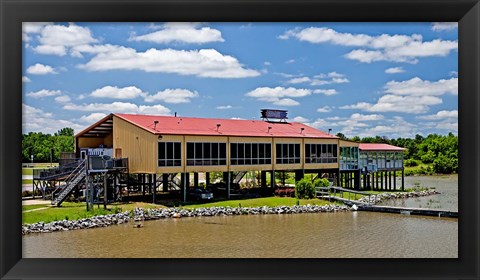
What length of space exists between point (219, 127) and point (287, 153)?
3219 mm

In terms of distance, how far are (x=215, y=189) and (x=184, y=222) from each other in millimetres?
5988

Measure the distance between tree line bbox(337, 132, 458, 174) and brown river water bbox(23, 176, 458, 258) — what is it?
1838 centimetres

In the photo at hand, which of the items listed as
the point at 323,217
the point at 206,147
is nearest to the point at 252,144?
the point at 206,147

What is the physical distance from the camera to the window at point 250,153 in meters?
19.6

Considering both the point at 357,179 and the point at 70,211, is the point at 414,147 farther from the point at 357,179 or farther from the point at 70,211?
the point at 70,211

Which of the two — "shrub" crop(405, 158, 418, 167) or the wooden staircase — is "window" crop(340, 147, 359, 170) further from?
"shrub" crop(405, 158, 418, 167)

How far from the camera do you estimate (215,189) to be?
68.1 feet

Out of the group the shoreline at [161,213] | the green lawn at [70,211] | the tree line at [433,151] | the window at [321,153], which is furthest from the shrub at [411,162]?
the green lawn at [70,211]

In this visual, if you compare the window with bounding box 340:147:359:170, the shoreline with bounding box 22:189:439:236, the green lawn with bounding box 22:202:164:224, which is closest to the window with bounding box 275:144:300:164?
the shoreline with bounding box 22:189:439:236

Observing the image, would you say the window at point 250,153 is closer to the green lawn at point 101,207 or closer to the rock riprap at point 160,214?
the green lawn at point 101,207

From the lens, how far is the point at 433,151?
3584cm

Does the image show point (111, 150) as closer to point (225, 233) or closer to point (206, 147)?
point (206, 147)
